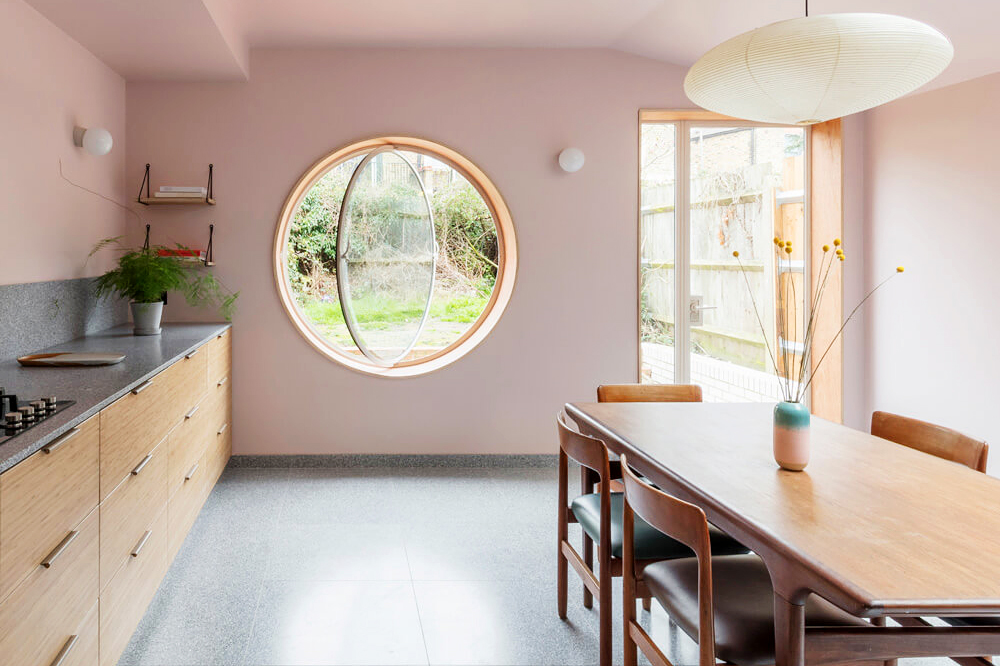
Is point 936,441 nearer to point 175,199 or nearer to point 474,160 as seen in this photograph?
point 474,160

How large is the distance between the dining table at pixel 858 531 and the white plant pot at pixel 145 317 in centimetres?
263

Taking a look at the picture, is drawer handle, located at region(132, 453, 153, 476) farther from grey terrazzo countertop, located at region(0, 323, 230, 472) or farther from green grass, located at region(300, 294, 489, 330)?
green grass, located at region(300, 294, 489, 330)

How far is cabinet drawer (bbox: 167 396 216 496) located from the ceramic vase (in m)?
2.24

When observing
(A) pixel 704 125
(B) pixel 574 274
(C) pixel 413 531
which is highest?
(A) pixel 704 125

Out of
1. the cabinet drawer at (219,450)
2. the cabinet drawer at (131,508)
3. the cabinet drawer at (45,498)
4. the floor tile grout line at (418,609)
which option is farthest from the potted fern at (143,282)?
the cabinet drawer at (45,498)

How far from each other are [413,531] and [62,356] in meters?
1.70

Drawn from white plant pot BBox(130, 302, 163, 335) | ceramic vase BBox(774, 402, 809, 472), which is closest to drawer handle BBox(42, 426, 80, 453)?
ceramic vase BBox(774, 402, 809, 472)

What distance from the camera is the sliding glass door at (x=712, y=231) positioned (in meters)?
4.91

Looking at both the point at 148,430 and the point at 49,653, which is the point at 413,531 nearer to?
the point at 148,430

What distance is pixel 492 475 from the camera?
459 centimetres

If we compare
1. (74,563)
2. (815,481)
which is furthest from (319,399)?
(815,481)

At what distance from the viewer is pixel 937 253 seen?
4.11 metres

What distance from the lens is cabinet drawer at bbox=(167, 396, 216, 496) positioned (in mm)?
2977

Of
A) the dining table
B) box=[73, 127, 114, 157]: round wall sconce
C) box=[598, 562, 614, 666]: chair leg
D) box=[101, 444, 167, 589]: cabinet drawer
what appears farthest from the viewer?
box=[73, 127, 114, 157]: round wall sconce
